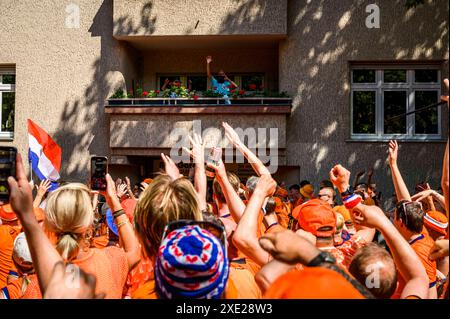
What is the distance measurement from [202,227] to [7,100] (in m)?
13.4

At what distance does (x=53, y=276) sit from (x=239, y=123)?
10.4 meters

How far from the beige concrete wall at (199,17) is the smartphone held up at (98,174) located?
9.71 m

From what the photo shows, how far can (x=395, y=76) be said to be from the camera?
1288cm

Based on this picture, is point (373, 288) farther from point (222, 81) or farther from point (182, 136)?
point (222, 81)


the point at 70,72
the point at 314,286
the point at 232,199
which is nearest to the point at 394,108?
the point at 70,72

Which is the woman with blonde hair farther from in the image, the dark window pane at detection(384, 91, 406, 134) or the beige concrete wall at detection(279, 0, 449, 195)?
the dark window pane at detection(384, 91, 406, 134)

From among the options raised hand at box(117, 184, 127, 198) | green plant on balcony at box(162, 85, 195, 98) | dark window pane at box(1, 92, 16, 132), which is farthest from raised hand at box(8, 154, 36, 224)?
dark window pane at box(1, 92, 16, 132)

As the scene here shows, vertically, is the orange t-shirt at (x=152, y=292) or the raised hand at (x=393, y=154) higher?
the raised hand at (x=393, y=154)

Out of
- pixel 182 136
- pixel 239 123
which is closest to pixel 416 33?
pixel 239 123

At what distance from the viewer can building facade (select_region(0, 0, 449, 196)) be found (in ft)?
40.6

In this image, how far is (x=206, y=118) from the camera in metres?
12.4

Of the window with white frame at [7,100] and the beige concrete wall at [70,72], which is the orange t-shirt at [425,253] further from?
the window with white frame at [7,100]

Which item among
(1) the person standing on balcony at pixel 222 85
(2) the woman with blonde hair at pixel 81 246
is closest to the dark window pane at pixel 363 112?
(1) the person standing on balcony at pixel 222 85

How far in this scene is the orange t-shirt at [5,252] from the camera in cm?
420
